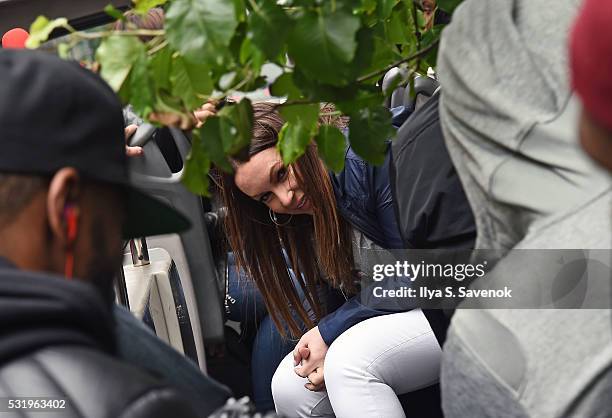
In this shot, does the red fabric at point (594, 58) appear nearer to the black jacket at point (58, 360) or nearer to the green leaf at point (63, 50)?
the black jacket at point (58, 360)

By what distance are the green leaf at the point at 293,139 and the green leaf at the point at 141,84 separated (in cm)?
37

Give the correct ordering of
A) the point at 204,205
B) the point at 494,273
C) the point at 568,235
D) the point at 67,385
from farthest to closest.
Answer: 1. the point at 204,205
2. the point at 494,273
3. the point at 568,235
4. the point at 67,385

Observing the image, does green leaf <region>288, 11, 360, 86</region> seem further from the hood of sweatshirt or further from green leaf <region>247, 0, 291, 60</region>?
the hood of sweatshirt

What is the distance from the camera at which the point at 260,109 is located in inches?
109

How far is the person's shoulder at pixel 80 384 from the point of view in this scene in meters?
0.96

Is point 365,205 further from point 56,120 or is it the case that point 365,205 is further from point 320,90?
point 56,120

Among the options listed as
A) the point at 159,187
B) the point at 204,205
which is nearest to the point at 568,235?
the point at 159,187

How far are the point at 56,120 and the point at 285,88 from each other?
0.55 meters

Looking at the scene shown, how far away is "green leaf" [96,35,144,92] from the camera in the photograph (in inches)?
53.1

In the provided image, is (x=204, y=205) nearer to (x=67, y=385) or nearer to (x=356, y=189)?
(x=356, y=189)

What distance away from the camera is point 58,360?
97 centimetres

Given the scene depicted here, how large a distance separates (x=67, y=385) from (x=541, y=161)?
0.63 metres

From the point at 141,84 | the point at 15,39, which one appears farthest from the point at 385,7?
the point at 15,39

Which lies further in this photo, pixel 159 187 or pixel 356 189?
pixel 159 187
